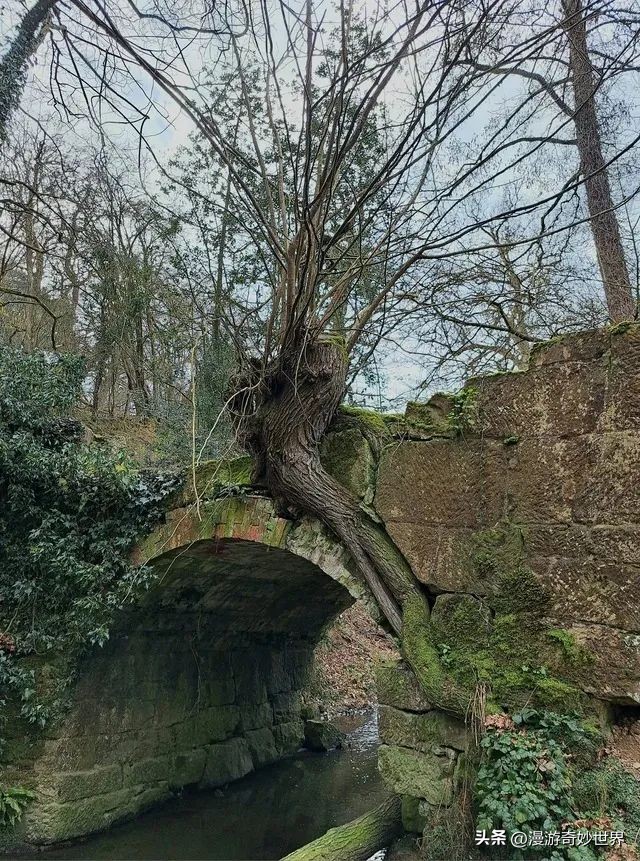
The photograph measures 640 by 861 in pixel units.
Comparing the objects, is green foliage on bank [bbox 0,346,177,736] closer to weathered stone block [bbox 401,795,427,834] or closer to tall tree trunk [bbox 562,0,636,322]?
weathered stone block [bbox 401,795,427,834]

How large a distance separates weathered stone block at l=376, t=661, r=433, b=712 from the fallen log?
2.76 feet

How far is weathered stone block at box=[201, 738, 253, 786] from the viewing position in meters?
6.77

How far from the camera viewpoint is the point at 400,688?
11.7ft

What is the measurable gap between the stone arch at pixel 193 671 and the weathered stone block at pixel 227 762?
1 centimetres

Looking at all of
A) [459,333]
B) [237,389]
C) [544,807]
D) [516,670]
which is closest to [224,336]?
[459,333]

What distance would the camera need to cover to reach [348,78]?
2.94 m

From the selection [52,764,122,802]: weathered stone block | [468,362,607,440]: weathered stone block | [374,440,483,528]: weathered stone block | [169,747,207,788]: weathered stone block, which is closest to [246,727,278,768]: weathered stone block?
[169,747,207,788]: weathered stone block

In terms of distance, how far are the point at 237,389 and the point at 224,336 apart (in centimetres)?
353

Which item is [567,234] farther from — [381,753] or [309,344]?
[381,753]

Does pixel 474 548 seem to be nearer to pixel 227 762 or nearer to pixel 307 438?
pixel 307 438

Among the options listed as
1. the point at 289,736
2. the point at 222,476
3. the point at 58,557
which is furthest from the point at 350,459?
the point at 289,736

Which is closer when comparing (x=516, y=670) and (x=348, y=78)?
(x=348, y=78)

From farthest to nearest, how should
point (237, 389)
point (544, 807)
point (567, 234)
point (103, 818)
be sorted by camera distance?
point (567, 234) < point (103, 818) < point (237, 389) < point (544, 807)

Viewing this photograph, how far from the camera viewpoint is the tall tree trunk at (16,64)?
575cm
